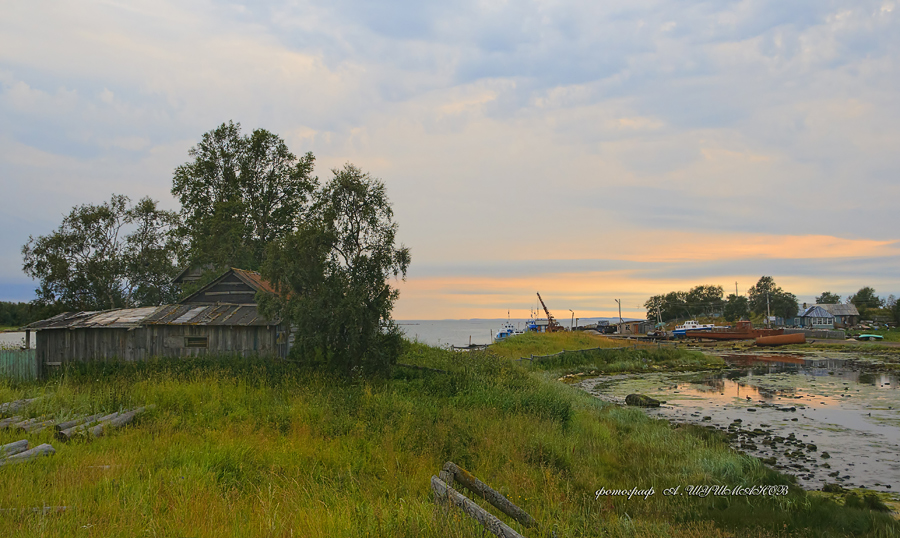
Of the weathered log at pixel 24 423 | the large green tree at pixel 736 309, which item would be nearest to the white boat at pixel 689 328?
the large green tree at pixel 736 309

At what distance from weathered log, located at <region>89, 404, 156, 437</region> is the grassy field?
264 millimetres

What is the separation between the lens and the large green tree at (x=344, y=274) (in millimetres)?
17094

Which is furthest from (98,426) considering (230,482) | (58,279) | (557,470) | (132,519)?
(58,279)

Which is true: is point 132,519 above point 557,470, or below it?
above

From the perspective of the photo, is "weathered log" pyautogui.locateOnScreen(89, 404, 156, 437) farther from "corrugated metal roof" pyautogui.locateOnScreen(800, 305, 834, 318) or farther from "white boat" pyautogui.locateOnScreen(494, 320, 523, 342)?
"corrugated metal roof" pyautogui.locateOnScreen(800, 305, 834, 318)

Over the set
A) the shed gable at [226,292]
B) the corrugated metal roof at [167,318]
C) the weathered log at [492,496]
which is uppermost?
the shed gable at [226,292]

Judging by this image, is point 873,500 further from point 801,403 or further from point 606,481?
point 801,403

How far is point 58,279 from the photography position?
37.5 meters

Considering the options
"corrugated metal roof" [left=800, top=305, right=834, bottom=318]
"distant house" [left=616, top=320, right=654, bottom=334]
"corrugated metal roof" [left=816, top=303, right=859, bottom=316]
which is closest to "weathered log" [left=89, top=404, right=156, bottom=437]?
"distant house" [left=616, top=320, right=654, bottom=334]

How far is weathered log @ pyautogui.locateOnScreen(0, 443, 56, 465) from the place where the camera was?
8039mm

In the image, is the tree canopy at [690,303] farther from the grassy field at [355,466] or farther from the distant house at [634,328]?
the grassy field at [355,466]

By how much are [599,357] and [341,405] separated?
1277 inches

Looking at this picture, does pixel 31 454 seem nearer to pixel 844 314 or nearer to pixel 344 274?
pixel 344 274

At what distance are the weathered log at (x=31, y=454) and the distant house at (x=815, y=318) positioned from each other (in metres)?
107
